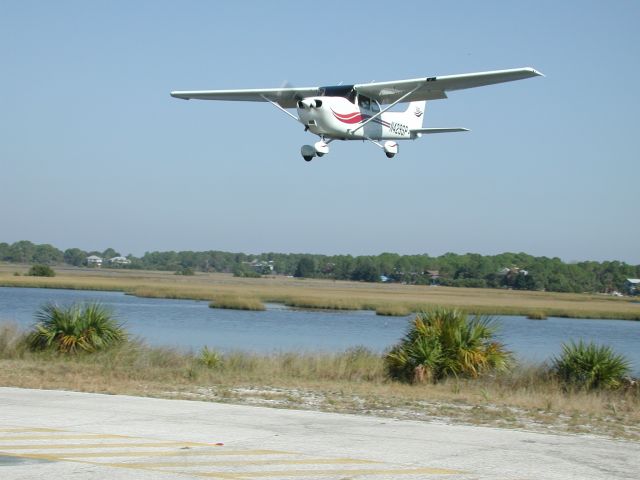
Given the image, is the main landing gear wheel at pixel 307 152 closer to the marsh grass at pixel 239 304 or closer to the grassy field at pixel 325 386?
the grassy field at pixel 325 386

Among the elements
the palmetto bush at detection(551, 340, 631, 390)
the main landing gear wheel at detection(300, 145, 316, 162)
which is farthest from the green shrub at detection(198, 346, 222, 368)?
the main landing gear wheel at detection(300, 145, 316, 162)

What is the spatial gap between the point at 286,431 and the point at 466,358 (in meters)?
8.14

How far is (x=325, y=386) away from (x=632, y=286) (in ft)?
362

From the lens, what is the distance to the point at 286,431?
10.8 metres

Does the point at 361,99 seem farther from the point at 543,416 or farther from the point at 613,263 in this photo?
the point at 613,263

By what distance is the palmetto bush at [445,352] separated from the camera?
60.4ft

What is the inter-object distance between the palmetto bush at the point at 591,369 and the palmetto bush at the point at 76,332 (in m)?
8.83

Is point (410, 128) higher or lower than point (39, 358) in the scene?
higher

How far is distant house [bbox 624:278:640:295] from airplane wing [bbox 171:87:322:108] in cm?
9183

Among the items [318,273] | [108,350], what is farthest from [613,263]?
[108,350]

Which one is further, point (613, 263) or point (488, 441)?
point (613, 263)

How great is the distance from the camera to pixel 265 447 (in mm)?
9727

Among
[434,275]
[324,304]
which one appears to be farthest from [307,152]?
[434,275]

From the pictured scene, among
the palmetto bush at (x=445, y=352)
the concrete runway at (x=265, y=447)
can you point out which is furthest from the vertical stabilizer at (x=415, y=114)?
the concrete runway at (x=265, y=447)
